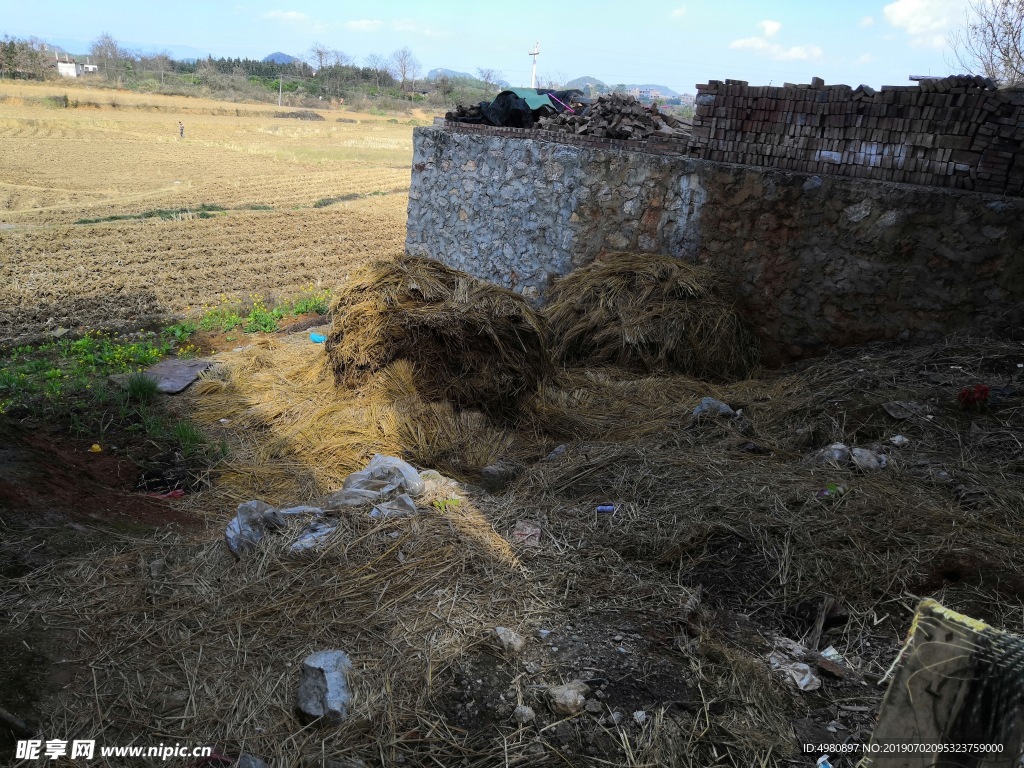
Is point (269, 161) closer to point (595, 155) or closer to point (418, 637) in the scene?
point (595, 155)

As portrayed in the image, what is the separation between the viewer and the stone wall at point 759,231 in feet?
18.2

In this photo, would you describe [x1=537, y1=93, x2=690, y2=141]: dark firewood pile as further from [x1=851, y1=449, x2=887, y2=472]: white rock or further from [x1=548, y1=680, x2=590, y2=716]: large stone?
[x1=548, y1=680, x2=590, y2=716]: large stone

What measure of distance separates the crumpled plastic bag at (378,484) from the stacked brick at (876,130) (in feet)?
14.7

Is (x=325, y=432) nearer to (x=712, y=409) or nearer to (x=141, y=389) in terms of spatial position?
(x=141, y=389)

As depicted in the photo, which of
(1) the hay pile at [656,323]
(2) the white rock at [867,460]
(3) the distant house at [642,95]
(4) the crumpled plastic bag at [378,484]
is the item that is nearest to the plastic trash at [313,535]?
(4) the crumpled plastic bag at [378,484]

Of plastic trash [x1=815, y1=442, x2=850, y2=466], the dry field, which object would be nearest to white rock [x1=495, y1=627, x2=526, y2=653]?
plastic trash [x1=815, y1=442, x2=850, y2=466]

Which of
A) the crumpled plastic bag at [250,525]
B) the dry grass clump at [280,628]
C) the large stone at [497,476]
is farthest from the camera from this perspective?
the large stone at [497,476]

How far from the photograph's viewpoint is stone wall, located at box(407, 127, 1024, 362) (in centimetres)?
555

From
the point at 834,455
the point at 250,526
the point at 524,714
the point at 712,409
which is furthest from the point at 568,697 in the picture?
the point at 712,409

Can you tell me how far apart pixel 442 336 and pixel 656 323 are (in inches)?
86.4

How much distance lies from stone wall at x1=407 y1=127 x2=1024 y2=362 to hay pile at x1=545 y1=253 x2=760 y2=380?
11.0 inches

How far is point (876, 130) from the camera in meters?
5.89

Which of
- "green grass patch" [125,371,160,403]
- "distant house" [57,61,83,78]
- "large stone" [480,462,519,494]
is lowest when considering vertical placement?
"green grass patch" [125,371,160,403]

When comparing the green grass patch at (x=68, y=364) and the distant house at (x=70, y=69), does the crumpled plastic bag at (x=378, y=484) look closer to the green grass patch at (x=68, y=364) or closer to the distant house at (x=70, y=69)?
the green grass patch at (x=68, y=364)
